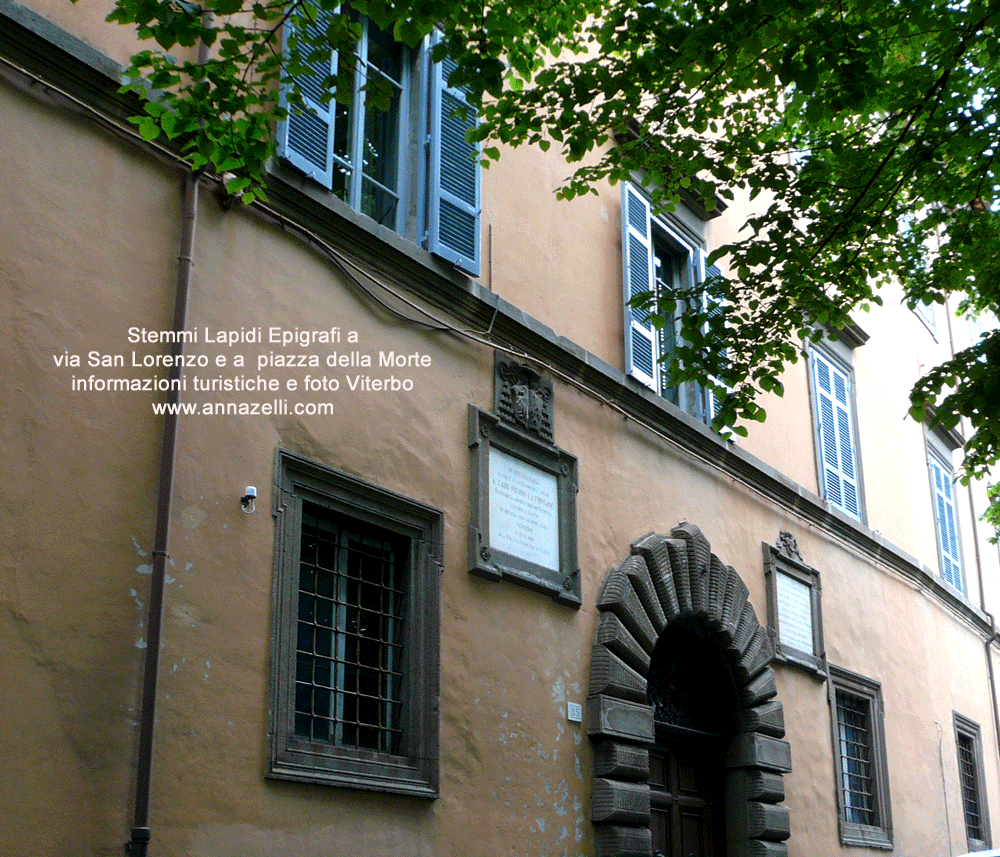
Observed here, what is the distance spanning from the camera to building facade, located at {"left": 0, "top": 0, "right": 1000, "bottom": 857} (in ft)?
19.7

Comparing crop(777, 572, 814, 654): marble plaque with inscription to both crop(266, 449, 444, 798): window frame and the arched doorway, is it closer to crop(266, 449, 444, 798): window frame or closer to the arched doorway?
the arched doorway

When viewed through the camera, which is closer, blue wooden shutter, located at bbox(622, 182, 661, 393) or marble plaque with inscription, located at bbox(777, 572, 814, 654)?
blue wooden shutter, located at bbox(622, 182, 661, 393)

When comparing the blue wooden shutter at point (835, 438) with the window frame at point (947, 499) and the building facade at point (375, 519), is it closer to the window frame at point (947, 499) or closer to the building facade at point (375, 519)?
the building facade at point (375, 519)

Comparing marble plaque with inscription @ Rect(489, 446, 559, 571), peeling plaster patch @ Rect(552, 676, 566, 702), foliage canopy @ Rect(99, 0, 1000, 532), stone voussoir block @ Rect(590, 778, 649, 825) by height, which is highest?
foliage canopy @ Rect(99, 0, 1000, 532)

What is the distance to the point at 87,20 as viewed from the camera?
6.75 m

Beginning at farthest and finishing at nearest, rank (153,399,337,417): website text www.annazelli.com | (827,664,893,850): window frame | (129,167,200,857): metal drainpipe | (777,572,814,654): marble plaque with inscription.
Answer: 1. (827,664,893,850): window frame
2. (777,572,814,654): marble plaque with inscription
3. (153,399,337,417): website text www.annazelli.com
4. (129,167,200,857): metal drainpipe

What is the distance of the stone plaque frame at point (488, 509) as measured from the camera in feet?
27.0

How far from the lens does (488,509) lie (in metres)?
8.42

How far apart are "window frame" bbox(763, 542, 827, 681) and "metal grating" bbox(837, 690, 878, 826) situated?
2.54ft

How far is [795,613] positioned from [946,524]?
6885 millimetres

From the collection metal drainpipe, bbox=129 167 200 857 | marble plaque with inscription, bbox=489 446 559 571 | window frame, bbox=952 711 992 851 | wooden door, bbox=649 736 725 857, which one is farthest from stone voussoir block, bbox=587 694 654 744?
window frame, bbox=952 711 992 851

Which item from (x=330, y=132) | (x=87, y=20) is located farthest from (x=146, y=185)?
(x=330, y=132)

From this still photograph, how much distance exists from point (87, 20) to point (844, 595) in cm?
984

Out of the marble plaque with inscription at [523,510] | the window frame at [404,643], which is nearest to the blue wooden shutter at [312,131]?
the window frame at [404,643]
